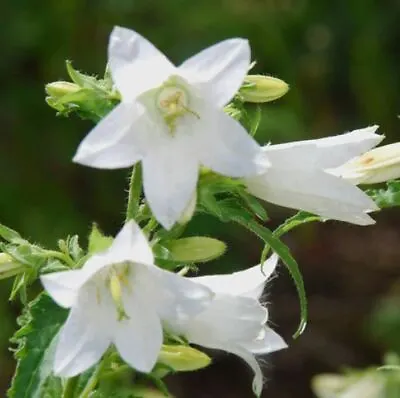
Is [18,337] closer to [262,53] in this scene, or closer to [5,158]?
[5,158]

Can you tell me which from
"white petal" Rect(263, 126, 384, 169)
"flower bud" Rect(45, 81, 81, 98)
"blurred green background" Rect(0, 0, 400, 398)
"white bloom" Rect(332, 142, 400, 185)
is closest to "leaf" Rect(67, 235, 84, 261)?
"flower bud" Rect(45, 81, 81, 98)

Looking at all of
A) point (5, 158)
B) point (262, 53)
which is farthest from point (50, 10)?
point (262, 53)

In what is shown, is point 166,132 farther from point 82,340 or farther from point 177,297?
point 82,340

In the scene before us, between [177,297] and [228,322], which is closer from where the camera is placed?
[177,297]

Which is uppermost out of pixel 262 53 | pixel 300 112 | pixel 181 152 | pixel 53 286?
pixel 181 152

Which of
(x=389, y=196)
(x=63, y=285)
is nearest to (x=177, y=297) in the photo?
(x=63, y=285)
